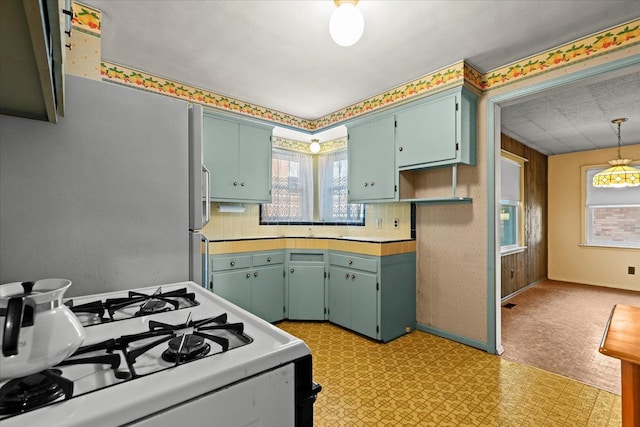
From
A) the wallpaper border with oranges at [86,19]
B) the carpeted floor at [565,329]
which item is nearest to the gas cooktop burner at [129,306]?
the wallpaper border with oranges at [86,19]

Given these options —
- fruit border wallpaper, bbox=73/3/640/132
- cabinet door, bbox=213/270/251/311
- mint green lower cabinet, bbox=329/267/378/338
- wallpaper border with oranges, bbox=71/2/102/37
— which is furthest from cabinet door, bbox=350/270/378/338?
wallpaper border with oranges, bbox=71/2/102/37

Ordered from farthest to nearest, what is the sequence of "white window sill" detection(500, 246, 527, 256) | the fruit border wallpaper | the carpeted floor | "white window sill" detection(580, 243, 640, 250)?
"white window sill" detection(580, 243, 640, 250) → "white window sill" detection(500, 246, 527, 256) → the carpeted floor → the fruit border wallpaper

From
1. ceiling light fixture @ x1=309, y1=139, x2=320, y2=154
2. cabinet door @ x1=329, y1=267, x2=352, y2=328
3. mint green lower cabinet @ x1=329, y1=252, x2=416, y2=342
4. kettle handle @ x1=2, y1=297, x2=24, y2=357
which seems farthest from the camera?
ceiling light fixture @ x1=309, y1=139, x2=320, y2=154

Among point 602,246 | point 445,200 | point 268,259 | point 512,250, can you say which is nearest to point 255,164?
point 268,259

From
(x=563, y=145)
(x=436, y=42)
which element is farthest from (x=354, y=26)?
(x=563, y=145)

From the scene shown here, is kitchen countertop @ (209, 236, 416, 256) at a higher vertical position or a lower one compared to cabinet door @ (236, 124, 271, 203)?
lower

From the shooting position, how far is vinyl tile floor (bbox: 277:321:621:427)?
188 centimetres

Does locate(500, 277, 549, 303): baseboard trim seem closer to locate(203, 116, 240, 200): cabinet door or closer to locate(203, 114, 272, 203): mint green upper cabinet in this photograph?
locate(203, 114, 272, 203): mint green upper cabinet

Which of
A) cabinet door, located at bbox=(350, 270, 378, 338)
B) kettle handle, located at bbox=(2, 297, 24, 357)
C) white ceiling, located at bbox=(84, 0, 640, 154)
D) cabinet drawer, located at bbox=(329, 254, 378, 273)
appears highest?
white ceiling, located at bbox=(84, 0, 640, 154)

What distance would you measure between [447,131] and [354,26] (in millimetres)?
1418

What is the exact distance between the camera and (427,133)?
2.88m

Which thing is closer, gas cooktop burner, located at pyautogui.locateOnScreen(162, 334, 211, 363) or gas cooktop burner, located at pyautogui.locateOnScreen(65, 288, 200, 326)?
gas cooktop burner, located at pyautogui.locateOnScreen(162, 334, 211, 363)

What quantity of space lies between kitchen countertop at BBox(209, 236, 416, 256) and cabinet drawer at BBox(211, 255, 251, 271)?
0.23 ft

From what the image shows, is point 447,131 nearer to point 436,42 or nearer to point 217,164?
point 436,42
